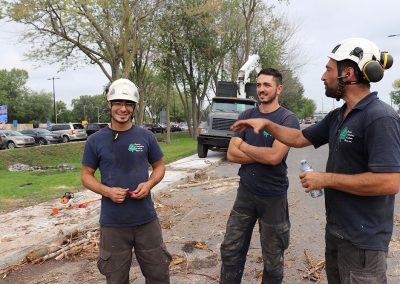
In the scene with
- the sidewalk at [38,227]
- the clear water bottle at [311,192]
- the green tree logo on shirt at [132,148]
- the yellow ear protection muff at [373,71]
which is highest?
the yellow ear protection muff at [373,71]

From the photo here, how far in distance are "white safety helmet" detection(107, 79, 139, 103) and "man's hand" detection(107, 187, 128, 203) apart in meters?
0.79

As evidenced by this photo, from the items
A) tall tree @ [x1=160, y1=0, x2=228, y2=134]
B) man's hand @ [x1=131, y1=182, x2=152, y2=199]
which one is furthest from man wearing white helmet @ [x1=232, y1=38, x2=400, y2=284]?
tall tree @ [x1=160, y1=0, x2=228, y2=134]

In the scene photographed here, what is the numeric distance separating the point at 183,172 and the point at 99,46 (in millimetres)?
12116

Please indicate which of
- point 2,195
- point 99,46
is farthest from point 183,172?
point 99,46

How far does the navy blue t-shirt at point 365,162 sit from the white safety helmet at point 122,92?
1744 mm

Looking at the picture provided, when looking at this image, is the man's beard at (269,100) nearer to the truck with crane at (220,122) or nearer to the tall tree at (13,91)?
the truck with crane at (220,122)

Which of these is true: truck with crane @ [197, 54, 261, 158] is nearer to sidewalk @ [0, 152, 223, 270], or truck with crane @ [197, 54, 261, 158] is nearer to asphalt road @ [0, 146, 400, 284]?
asphalt road @ [0, 146, 400, 284]

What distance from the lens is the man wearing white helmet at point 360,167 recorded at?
2252 mm

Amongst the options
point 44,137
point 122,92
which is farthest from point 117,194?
point 44,137

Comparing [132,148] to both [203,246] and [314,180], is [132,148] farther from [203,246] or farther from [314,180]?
[203,246]

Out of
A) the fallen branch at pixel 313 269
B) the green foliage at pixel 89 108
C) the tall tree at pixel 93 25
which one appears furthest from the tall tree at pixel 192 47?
the green foliage at pixel 89 108

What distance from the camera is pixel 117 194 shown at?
321 centimetres

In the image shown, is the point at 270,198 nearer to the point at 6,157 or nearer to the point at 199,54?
the point at 6,157

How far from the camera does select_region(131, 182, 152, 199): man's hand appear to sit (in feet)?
10.8
